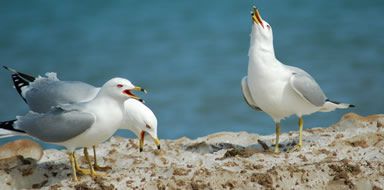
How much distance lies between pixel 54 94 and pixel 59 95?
4 centimetres

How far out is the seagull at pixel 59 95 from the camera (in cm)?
564

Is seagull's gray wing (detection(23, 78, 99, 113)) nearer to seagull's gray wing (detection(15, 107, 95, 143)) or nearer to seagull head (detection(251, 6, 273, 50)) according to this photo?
seagull's gray wing (detection(15, 107, 95, 143))

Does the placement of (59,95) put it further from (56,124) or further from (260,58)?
(260,58)

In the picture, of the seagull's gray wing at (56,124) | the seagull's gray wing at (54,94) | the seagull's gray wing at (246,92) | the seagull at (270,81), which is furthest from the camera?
the seagull's gray wing at (246,92)

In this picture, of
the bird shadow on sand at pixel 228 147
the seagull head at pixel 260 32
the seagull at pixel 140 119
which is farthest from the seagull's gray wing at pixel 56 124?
the seagull head at pixel 260 32

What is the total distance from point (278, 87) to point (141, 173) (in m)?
1.29

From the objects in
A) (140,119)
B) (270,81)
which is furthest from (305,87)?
(140,119)

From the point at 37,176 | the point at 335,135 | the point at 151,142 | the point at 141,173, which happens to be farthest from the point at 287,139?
the point at 37,176

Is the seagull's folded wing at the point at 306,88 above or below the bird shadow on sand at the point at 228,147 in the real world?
above

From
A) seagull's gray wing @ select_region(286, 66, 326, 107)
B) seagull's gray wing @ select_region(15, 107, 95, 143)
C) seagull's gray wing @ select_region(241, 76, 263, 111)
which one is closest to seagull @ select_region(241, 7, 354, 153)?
seagull's gray wing @ select_region(286, 66, 326, 107)

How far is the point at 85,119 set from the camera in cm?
534

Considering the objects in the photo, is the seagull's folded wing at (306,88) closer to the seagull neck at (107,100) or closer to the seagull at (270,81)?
the seagull at (270,81)

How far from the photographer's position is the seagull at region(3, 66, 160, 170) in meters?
5.64

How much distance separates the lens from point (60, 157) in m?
6.56
